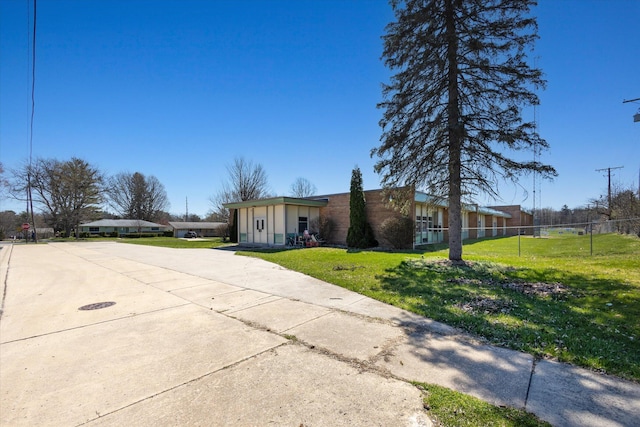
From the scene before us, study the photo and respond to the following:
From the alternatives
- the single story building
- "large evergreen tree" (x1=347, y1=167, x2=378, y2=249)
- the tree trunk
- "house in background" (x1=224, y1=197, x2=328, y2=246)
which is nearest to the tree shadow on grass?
the tree trunk

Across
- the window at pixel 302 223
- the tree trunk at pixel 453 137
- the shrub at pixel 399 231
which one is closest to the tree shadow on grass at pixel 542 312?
the tree trunk at pixel 453 137

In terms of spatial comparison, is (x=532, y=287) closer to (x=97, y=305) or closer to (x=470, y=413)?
(x=470, y=413)

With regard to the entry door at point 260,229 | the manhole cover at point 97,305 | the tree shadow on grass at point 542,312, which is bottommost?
the manhole cover at point 97,305

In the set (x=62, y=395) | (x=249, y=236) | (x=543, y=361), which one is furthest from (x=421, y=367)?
(x=249, y=236)

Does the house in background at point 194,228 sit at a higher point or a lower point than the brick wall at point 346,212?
lower

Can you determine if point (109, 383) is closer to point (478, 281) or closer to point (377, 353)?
point (377, 353)

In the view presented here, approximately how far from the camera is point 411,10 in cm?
1013

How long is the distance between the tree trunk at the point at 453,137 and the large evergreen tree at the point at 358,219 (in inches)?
320

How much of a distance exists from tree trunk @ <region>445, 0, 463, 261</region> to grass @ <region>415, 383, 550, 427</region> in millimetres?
8007

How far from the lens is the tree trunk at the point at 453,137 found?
9539 millimetres

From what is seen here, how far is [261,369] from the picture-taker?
3205 mm

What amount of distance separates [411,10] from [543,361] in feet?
36.5

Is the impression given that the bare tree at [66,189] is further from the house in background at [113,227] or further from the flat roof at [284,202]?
the flat roof at [284,202]

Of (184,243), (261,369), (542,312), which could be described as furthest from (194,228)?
(542,312)
